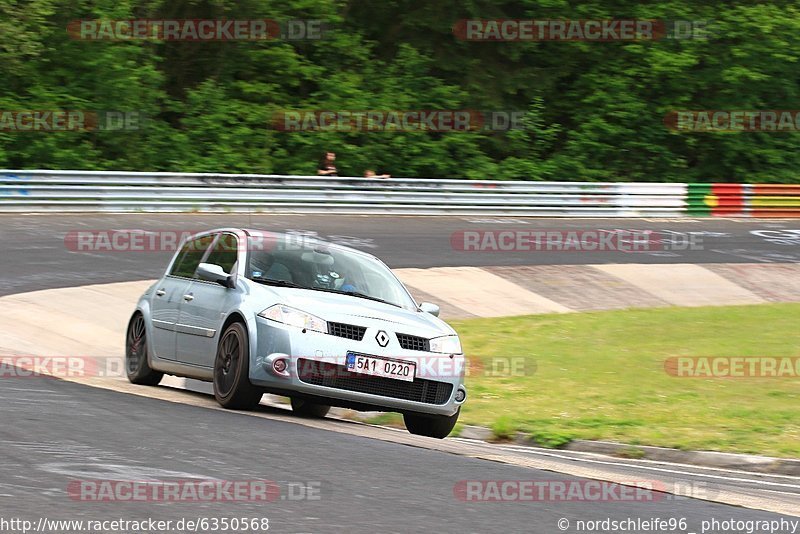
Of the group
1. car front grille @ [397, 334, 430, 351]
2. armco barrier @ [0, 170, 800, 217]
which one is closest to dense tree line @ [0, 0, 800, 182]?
armco barrier @ [0, 170, 800, 217]

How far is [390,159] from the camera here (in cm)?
3472

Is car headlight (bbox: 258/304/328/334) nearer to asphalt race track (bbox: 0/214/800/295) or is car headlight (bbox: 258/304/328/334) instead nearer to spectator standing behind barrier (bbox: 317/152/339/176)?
asphalt race track (bbox: 0/214/800/295)

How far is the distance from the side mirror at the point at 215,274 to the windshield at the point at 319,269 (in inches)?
7.5

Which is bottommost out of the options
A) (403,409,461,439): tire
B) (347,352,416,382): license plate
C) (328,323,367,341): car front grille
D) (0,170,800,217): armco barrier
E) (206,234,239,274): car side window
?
(403,409,461,439): tire

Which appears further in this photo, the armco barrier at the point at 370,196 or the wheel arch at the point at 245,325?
the armco barrier at the point at 370,196

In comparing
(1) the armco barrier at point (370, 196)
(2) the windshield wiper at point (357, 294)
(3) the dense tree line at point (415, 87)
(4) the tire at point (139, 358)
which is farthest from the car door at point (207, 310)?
(3) the dense tree line at point (415, 87)

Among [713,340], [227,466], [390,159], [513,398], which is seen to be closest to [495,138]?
[390,159]

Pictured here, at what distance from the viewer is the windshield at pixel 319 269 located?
401 inches

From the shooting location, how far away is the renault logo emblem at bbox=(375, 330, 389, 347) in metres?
9.39

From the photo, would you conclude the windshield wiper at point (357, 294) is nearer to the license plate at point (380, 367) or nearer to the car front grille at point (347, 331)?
the car front grille at point (347, 331)

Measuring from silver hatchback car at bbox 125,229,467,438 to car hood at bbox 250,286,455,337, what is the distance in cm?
1

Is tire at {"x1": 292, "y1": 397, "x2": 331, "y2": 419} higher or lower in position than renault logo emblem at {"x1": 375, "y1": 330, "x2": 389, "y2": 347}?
lower

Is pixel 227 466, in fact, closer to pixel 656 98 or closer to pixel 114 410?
pixel 114 410

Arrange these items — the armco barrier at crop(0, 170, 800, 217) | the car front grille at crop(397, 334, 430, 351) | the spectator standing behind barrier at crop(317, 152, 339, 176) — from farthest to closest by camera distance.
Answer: the spectator standing behind barrier at crop(317, 152, 339, 176) → the armco barrier at crop(0, 170, 800, 217) → the car front grille at crop(397, 334, 430, 351)
